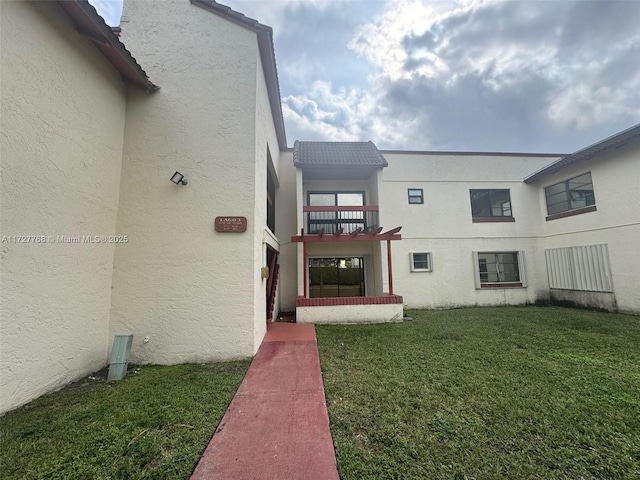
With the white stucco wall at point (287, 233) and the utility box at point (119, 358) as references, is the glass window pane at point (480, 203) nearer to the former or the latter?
the white stucco wall at point (287, 233)

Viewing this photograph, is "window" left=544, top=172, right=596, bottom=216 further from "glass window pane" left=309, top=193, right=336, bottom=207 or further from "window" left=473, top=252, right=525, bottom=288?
"glass window pane" left=309, top=193, right=336, bottom=207

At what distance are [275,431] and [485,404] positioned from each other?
8.40 ft

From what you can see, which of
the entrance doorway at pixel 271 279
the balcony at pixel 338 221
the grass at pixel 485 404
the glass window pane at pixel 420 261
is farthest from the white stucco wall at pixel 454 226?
the entrance doorway at pixel 271 279

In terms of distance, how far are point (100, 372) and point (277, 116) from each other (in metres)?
7.77

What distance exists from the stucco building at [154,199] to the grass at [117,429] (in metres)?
0.59

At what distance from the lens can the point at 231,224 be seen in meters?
4.33

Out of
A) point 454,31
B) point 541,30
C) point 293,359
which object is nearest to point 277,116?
point 293,359

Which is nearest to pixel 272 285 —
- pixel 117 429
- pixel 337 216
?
pixel 337 216

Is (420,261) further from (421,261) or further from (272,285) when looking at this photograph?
(272,285)

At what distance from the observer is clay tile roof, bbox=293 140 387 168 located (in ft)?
27.9

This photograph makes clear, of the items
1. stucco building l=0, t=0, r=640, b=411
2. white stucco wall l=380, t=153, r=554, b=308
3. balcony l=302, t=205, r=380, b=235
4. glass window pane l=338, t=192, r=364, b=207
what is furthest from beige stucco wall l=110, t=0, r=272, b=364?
white stucco wall l=380, t=153, r=554, b=308

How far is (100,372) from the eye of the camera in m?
→ 3.73

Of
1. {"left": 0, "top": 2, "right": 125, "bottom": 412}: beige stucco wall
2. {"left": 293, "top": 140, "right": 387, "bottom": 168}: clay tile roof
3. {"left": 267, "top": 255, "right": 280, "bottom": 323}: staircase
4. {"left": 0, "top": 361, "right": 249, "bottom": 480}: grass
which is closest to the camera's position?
{"left": 0, "top": 361, "right": 249, "bottom": 480}: grass

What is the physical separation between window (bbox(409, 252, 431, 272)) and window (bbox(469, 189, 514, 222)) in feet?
9.34
